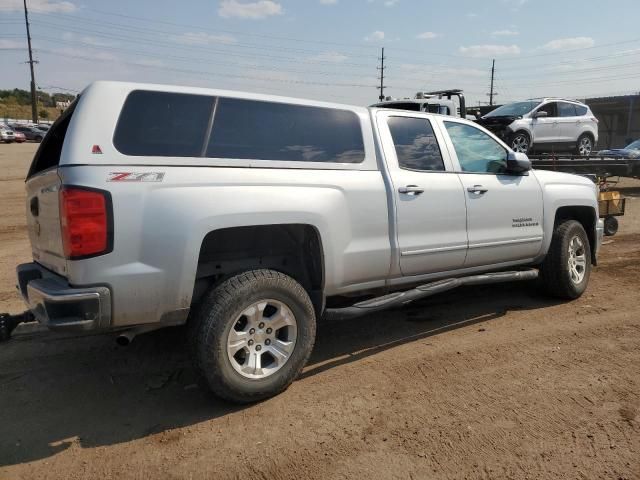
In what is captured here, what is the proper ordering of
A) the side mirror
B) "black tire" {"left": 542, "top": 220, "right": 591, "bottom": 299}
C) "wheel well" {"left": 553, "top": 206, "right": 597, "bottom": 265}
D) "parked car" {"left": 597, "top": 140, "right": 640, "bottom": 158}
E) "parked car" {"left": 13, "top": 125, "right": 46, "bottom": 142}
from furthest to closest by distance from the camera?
"parked car" {"left": 13, "top": 125, "right": 46, "bottom": 142}
"parked car" {"left": 597, "top": 140, "right": 640, "bottom": 158}
"wheel well" {"left": 553, "top": 206, "right": 597, "bottom": 265}
"black tire" {"left": 542, "top": 220, "right": 591, "bottom": 299}
the side mirror

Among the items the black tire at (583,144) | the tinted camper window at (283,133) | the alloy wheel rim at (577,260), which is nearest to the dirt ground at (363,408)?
the alloy wheel rim at (577,260)

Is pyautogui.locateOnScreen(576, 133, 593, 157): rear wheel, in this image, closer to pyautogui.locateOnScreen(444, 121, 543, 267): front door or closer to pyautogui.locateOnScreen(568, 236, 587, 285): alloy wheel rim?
pyautogui.locateOnScreen(568, 236, 587, 285): alloy wheel rim

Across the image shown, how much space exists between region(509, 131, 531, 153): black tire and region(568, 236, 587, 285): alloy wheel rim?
8.01 m

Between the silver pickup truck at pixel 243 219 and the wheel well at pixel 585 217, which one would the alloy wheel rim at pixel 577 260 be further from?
the silver pickup truck at pixel 243 219

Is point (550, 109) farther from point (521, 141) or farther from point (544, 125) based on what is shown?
point (521, 141)

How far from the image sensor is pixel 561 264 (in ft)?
18.5

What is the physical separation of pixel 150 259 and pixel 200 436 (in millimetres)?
1118

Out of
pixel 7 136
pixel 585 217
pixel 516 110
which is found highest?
pixel 7 136

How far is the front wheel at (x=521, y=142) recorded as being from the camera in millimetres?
13391

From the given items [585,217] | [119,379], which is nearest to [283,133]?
[119,379]

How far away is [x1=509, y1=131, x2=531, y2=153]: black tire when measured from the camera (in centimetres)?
1334

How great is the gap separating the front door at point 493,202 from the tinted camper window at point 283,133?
129cm

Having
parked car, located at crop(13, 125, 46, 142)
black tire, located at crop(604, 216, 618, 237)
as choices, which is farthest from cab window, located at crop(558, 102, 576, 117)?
parked car, located at crop(13, 125, 46, 142)

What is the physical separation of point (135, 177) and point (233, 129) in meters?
0.81
